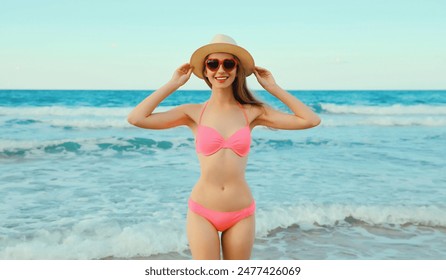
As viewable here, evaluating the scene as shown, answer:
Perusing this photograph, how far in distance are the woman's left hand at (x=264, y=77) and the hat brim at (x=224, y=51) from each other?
0.15ft

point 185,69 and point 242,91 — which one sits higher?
point 185,69

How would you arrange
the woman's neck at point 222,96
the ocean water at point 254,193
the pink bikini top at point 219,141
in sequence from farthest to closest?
1. the ocean water at point 254,193
2. the woman's neck at point 222,96
3. the pink bikini top at point 219,141

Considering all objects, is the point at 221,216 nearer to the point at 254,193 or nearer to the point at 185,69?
the point at 185,69

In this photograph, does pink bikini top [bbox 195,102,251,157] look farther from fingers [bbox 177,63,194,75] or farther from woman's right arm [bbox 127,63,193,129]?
fingers [bbox 177,63,194,75]

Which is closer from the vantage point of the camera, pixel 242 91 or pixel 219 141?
pixel 219 141

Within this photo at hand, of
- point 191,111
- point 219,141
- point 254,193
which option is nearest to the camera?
point 219,141

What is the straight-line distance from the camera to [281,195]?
7680 millimetres

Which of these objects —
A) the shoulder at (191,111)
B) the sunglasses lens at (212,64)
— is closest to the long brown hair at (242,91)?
the sunglasses lens at (212,64)

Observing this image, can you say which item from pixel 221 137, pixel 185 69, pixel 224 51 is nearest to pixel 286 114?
pixel 221 137

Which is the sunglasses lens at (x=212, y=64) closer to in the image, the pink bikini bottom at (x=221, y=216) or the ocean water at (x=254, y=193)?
the pink bikini bottom at (x=221, y=216)

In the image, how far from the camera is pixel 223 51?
9.37 feet

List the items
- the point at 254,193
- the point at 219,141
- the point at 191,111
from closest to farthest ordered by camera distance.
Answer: the point at 219,141 < the point at 191,111 < the point at 254,193

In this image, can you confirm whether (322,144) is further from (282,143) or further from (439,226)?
(439,226)

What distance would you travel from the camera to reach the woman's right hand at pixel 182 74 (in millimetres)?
2887
